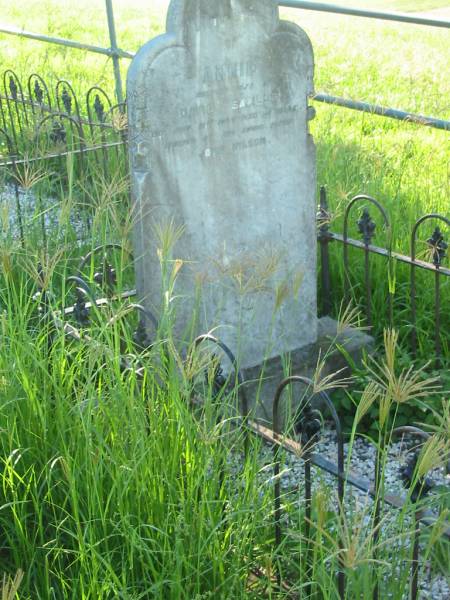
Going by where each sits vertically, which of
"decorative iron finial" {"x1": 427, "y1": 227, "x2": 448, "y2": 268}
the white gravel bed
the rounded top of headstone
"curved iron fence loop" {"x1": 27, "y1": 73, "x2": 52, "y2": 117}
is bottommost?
the white gravel bed

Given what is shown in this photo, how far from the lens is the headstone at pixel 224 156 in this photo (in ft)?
10.9

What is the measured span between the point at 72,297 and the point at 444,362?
1540 mm

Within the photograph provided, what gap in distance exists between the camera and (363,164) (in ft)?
17.4

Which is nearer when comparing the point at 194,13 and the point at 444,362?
the point at 194,13

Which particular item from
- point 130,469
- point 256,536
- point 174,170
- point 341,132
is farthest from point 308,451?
point 341,132

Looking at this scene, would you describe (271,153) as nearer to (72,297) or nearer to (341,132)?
(72,297)

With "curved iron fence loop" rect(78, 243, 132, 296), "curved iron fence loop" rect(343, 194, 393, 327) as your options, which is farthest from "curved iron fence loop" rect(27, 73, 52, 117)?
"curved iron fence loop" rect(343, 194, 393, 327)

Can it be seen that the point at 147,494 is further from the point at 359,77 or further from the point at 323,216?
the point at 359,77

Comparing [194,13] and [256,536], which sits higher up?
[194,13]

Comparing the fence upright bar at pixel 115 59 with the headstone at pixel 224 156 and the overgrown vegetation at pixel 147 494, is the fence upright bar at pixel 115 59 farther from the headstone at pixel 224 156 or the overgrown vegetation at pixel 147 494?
the overgrown vegetation at pixel 147 494

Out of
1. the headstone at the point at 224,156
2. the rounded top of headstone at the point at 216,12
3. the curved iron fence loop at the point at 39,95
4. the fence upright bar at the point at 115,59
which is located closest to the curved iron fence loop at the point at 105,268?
the headstone at the point at 224,156

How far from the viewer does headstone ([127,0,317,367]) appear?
130 inches

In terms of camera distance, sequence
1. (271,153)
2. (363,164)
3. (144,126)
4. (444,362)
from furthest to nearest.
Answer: (363,164) < (444,362) < (271,153) < (144,126)

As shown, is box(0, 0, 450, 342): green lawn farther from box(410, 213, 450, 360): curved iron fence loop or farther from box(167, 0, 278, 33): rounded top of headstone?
box(167, 0, 278, 33): rounded top of headstone
